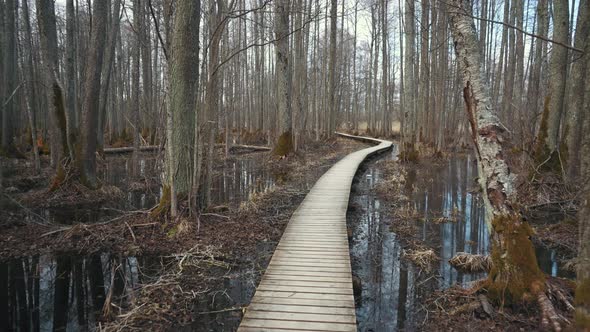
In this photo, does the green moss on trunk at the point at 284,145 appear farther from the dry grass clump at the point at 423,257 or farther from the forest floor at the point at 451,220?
the dry grass clump at the point at 423,257

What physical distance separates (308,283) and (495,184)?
220 centimetres

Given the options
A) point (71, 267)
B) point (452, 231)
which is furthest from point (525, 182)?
point (71, 267)

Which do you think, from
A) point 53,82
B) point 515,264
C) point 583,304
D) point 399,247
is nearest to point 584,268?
point 583,304

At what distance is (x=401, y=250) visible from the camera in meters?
6.19

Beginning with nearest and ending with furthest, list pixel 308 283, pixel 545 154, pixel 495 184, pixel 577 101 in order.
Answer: pixel 495 184
pixel 308 283
pixel 577 101
pixel 545 154

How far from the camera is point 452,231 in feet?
24.1

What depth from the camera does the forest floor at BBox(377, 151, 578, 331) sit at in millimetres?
3535

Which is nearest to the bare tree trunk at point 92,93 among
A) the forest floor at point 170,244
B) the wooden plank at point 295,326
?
the forest floor at point 170,244

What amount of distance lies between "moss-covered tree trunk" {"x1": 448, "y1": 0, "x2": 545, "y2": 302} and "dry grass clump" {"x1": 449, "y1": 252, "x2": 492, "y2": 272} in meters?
1.56

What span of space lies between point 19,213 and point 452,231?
8635 millimetres

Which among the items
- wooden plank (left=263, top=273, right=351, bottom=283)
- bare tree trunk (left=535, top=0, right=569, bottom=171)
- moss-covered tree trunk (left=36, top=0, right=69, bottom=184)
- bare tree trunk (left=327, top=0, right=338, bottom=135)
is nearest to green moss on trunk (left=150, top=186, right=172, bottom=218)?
wooden plank (left=263, top=273, right=351, bottom=283)

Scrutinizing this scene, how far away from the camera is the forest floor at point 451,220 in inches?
139

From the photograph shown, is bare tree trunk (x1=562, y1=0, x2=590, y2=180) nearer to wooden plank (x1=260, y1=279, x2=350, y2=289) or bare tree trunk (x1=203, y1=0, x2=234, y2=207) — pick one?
wooden plank (x1=260, y1=279, x2=350, y2=289)

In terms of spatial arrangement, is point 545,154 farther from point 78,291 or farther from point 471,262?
point 78,291
